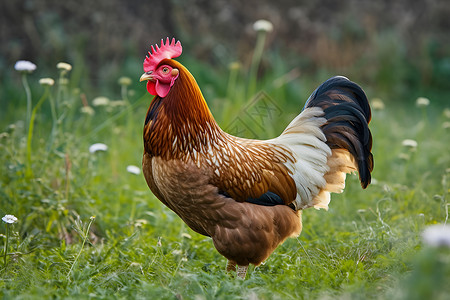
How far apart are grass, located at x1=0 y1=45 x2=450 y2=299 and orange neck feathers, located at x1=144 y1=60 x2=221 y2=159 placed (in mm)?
702

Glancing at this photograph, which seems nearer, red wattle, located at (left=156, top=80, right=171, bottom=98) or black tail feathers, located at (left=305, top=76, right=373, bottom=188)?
red wattle, located at (left=156, top=80, right=171, bottom=98)

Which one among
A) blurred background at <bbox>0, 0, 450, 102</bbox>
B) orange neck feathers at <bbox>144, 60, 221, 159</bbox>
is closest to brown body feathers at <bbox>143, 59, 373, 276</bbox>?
orange neck feathers at <bbox>144, 60, 221, 159</bbox>

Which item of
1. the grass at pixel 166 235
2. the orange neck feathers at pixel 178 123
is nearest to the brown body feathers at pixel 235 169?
the orange neck feathers at pixel 178 123

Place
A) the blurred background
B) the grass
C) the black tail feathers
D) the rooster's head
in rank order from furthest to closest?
1. the blurred background
2. the black tail feathers
3. the rooster's head
4. the grass

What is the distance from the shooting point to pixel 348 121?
3.78m

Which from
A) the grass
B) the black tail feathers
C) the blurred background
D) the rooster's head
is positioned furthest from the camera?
the blurred background

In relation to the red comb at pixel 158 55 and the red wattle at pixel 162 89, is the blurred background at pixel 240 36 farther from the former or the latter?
the red wattle at pixel 162 89

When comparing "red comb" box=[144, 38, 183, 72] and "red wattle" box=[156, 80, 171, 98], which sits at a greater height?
"red comb" box=[144, 38, 183, 72]

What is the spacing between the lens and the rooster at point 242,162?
342 centimetres

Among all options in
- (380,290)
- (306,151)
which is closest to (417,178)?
(306,151)

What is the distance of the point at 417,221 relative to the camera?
4.31 metres

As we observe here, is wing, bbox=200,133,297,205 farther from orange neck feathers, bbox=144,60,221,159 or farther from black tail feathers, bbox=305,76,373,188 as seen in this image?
black tail feathers, bbox=305,76,373,188

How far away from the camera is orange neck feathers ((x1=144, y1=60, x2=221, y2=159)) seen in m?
3.41

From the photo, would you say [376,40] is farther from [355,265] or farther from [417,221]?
[355,265]
